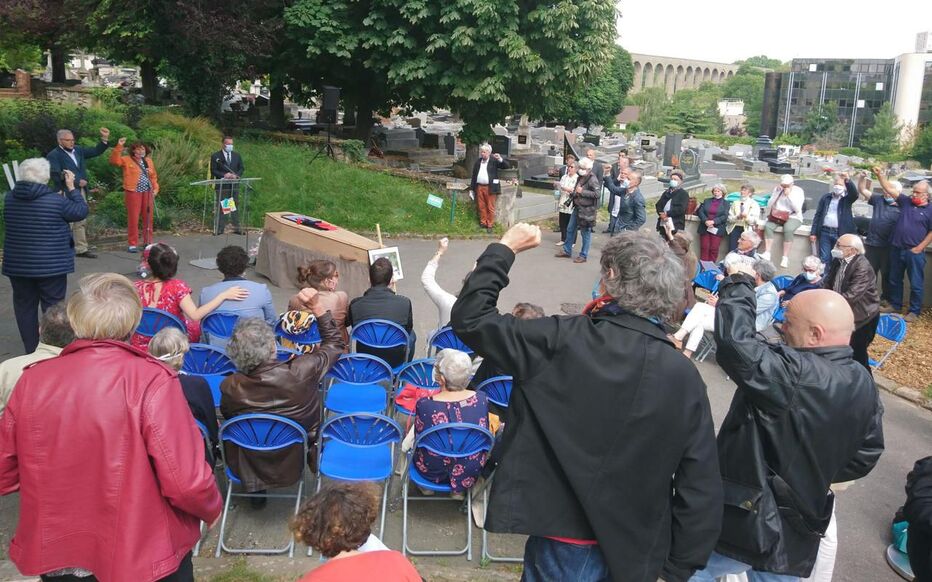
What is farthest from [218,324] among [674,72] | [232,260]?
[674,72]

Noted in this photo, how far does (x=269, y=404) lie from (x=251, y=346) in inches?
16.3

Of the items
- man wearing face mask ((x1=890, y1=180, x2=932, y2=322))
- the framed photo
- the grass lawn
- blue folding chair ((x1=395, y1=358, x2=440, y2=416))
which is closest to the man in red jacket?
blue folding chair ((x1=395, y1=358, x2=440, y2=416))

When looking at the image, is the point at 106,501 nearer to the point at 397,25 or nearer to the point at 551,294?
the point at 551,294

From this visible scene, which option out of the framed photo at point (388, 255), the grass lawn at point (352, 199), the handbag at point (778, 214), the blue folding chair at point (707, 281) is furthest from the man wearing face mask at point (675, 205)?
the framed photo at point (388, 255)

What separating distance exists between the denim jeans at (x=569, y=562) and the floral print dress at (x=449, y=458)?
2114 millimetres

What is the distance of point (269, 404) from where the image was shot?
16.0 feet

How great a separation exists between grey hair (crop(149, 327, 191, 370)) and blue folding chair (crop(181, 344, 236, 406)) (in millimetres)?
1190

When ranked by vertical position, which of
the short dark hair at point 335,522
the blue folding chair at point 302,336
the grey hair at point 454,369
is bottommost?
the blue folding chair at point 302,336

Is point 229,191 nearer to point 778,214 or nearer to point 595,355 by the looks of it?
point 778,214

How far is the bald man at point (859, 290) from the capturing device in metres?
7.88

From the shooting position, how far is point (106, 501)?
2.73 meters

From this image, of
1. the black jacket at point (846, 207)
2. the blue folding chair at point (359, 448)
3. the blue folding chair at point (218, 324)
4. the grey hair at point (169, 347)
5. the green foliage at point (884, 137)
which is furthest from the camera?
the green foliage at point (884, 137)

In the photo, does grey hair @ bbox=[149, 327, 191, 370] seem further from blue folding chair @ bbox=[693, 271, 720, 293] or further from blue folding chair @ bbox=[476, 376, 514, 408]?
blue folding chair @ bbox=[693, 271, 720, 293]

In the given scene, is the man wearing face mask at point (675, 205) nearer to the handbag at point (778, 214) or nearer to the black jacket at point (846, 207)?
the handbag at point (778, 214)
